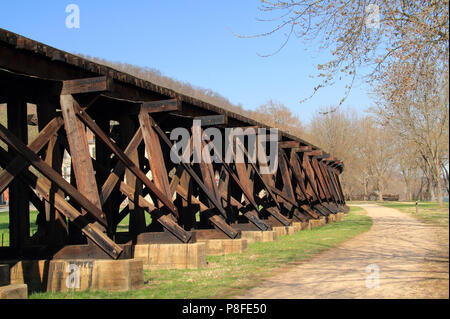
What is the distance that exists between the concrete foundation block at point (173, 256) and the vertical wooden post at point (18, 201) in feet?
7.01

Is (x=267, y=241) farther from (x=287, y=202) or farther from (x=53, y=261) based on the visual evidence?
(x=53, y=261)

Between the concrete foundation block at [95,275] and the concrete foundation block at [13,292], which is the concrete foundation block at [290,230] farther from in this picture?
the concrete foundation block at [13,292]

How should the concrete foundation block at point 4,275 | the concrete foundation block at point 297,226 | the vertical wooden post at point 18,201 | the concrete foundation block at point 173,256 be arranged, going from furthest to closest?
the concrete foundation block at point 297,226, the concrete foundation block at point 173,256, the vertical wooden post at point 18,201, the concrete foundation block at point 4,275

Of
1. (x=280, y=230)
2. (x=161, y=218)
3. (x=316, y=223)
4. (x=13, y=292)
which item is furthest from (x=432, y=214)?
(x=13, y=292)

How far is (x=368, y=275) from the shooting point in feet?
23.3

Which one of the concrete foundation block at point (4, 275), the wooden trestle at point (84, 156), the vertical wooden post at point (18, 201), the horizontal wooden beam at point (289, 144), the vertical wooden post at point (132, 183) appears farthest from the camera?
the horizontal wooden beam at point (289, 144)

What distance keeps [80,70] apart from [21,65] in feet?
3.56

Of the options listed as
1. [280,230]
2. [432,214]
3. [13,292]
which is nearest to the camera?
[13,292]

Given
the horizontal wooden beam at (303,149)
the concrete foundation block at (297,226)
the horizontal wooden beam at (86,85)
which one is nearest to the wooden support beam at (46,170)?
the horizontal wooden beam at (86,85)

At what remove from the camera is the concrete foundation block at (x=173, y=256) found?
8805mm

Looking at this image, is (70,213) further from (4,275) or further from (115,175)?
(4,275)

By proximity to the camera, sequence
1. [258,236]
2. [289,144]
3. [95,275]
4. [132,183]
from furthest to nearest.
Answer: [289,144] → [258,236] → [132,183] → [95,275]

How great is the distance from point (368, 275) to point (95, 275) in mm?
3637

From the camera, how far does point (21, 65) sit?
20.7 ft
